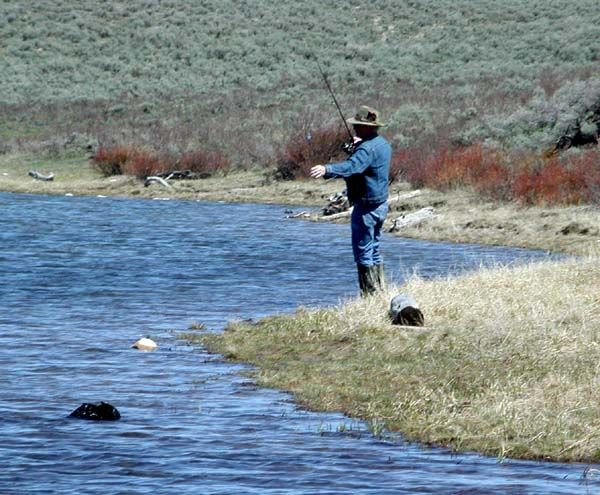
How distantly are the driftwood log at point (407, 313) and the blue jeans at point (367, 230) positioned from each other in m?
1.51

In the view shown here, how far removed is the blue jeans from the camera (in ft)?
46.4

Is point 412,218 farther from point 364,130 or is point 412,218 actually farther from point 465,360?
point 465,360

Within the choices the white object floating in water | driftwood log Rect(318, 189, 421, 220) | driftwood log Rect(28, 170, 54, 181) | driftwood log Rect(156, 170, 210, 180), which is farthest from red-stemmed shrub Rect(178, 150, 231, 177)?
the white object floating in water

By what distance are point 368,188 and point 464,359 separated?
3144 millimetres

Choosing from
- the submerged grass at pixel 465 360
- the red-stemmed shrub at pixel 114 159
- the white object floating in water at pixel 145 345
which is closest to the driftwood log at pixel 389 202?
the red-stemmed shrub at pixel 114 159

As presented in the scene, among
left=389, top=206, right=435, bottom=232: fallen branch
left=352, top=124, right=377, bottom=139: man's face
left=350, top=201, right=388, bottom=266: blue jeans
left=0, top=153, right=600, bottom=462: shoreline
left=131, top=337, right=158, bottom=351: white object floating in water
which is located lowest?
left=389, top=206, right=435, bottom=232: fallen branch

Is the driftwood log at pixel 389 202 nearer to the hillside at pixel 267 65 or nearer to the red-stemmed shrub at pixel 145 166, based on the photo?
the hillside at pixel 267 65

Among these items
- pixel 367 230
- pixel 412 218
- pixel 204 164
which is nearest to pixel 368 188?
pixel 367 230

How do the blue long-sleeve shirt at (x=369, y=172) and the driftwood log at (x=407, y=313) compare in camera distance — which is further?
the blue long-sleeve shirt at (x=369, y=172)

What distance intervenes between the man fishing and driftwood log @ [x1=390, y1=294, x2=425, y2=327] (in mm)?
1454

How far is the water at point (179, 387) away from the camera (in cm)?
835

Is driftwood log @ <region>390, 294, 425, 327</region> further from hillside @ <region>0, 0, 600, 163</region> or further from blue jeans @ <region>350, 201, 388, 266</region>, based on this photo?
hillside @ <region>0, 0, 600, 163</region>

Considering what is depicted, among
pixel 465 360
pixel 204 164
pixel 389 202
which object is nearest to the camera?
pixel 465 360

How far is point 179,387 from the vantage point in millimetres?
11367
